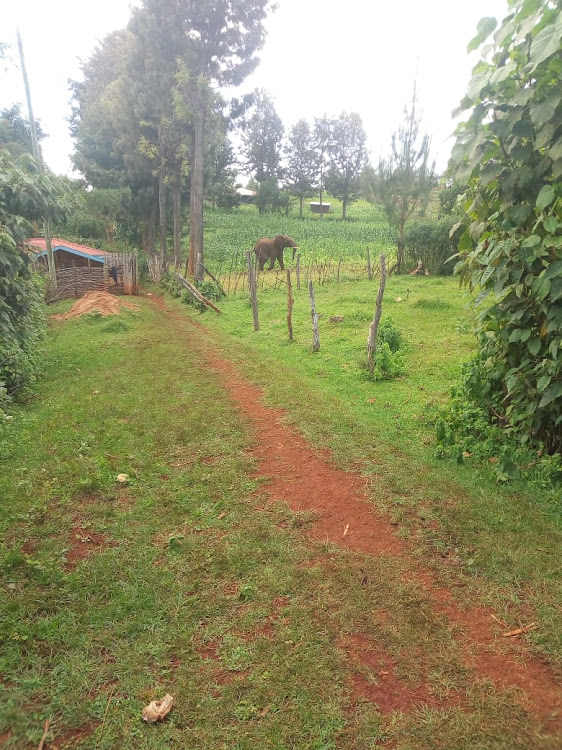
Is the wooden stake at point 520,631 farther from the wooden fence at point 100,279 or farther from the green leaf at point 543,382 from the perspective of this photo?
the wooden fence at point 100,279

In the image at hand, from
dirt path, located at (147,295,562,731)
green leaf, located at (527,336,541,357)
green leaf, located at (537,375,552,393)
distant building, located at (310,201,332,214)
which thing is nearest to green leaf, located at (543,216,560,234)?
green leaf, located at (527,336,541,357)

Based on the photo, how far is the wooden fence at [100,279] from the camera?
765 inches

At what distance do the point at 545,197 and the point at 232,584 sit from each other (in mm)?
3645

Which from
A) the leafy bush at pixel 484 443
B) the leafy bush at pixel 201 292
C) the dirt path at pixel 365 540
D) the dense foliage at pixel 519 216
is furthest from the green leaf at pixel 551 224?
the leafy bush at pixel 201 292

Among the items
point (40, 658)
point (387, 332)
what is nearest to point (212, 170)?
point (387, 332)

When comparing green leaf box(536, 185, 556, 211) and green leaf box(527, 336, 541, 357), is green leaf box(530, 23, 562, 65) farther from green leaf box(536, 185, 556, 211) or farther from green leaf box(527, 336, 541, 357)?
green leaf box(527, 336, 541, 357)

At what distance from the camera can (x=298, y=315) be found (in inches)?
511

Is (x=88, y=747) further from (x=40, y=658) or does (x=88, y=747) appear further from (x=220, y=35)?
(x=220, y=35)

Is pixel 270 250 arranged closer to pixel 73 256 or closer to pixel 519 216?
pixel 73 256

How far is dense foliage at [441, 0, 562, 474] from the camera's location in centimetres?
319

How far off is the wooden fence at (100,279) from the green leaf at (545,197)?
62.4 ft

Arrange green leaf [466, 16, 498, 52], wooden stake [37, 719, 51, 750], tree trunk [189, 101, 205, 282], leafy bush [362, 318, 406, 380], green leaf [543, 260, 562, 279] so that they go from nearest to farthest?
wooden stake [37, 719, 51, 750], green leaf [466, 16, 498, 52], green leaf [543, 260, 562, 279], leafy bush [362, 318, 406, 380], tree trunk [189, 101, 205, 282]

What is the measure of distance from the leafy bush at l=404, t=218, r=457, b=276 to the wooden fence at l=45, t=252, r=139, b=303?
13.1 metres

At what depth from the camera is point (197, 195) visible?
20.2m
